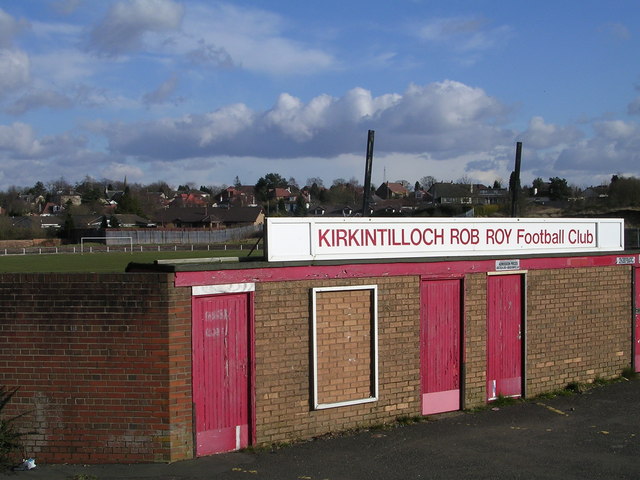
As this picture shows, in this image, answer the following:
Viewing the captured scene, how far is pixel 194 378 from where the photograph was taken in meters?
8.45

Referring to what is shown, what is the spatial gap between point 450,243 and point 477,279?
0.78 meters

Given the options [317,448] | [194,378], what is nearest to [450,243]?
[317,448]

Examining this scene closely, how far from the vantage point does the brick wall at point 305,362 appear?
9.11 metres

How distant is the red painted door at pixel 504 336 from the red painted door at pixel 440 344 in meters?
0.72

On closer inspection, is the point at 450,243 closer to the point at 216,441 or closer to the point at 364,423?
the point at 364,423

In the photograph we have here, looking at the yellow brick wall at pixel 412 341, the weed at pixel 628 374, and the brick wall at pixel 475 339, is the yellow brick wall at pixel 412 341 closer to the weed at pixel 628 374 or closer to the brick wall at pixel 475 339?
the brick wall at pixel 475 339

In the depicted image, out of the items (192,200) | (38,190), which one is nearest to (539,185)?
(192,200)

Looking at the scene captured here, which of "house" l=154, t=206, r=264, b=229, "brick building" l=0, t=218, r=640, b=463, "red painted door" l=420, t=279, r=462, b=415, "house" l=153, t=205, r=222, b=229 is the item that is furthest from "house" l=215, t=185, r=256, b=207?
"red painted door" l=420, t=279, r=462, b=415

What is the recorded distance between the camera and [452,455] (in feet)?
28.6

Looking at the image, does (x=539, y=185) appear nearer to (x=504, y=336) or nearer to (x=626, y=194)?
(x=626, y=194)

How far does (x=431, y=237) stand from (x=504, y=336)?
7.43ft

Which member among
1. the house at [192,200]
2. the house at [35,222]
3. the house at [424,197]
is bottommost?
the house at [35,222]

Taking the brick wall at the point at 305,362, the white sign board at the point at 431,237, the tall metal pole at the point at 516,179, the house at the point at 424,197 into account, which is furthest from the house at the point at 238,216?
the brick wall at the point at 305,362

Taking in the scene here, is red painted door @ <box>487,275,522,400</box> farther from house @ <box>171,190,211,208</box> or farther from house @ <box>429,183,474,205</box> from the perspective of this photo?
house @ <box>171,190,211,208</box>
